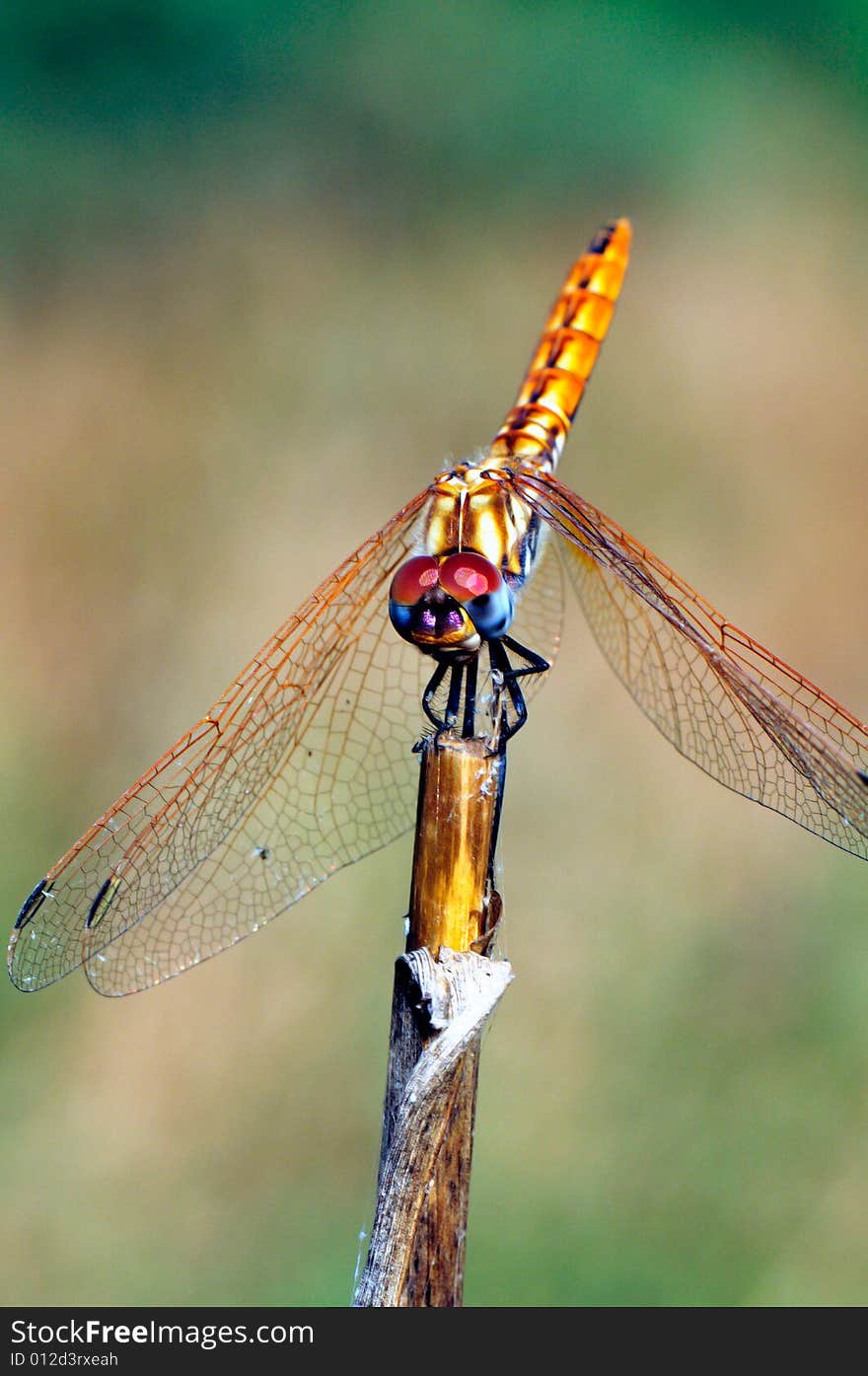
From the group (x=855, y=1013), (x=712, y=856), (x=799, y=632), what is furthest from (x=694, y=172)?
(x=855, y=1013)

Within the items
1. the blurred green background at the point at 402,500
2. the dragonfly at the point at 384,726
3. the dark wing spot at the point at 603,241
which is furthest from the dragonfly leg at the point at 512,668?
the dark wing spot at the point at 603,241

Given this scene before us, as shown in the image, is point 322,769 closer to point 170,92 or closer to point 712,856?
point 712,856

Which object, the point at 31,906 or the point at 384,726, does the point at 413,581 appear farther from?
the point at 31,906

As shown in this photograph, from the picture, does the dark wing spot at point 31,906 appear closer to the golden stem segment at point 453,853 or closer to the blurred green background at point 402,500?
the golden stem segment at point 453,853

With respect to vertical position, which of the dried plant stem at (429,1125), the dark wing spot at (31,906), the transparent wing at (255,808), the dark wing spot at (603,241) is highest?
the dark wing spot at (603,241)

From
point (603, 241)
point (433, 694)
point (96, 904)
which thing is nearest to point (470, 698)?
point (433, 694)

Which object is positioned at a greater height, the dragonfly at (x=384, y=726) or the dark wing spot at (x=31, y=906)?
the dragonfly at (x=384, y=726)
